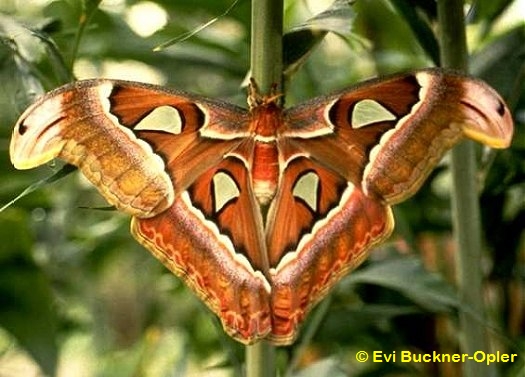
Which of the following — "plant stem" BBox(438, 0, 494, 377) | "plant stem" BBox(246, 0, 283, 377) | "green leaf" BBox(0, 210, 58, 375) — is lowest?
"green leaf" BBox(0, 210, 58, 375)

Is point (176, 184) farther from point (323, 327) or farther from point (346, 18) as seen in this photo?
point (323, 327)

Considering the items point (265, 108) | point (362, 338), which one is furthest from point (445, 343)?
point (265, 108)

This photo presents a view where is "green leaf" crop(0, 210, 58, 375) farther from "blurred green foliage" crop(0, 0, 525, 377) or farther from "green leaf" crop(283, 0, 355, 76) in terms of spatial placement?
"green leaf" crop(283, 0, 355, 76)

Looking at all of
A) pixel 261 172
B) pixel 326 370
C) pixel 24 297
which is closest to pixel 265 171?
pixel 261 172

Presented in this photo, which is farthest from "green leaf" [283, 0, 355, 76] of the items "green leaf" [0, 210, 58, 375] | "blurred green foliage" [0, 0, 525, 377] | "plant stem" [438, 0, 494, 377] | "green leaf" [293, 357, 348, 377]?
"green leaf" [0, 210, 58, 375]

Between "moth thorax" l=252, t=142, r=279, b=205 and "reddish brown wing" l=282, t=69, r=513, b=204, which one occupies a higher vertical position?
"reddish brown wing" l=282, t=69, r=513, b=204

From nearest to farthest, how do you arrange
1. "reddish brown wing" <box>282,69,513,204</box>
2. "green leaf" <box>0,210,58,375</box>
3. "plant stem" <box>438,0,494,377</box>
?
"reddish brown wing" <box>282,69,513,204</box>
"plant stem" <box>438,0,494,377</box>
"green leaf" <box>0,210,58,375</box>
